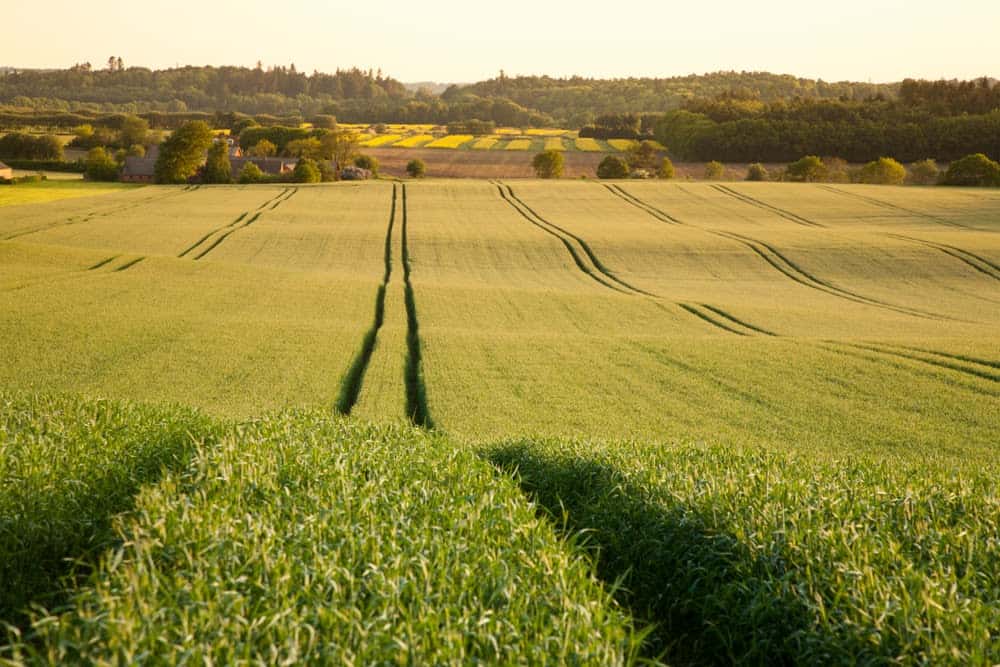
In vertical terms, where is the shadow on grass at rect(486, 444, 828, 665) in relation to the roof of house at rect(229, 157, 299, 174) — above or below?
above

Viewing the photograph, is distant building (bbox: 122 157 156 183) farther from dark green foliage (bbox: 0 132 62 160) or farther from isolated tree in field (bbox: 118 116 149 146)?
isolated tree in field (bbox: 118 116 149 146)

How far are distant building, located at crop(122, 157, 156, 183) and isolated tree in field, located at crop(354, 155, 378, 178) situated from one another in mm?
25078

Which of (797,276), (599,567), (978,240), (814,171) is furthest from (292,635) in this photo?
(814,171)

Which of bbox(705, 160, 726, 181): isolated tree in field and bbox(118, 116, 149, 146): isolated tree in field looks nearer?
bbox(705, 160, 726, 181): isolated tree in field

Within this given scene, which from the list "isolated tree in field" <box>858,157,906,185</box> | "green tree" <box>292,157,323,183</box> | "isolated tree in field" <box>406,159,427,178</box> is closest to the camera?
"green tree" <box>292,157,323,183</box>

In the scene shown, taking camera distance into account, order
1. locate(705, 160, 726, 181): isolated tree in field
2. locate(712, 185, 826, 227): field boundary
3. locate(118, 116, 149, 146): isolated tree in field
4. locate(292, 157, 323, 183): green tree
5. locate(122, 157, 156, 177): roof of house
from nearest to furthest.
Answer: locate(712, 185, 826, 227): field boundary < locate(292, 157, 323, 183): green tree < locate(122, 157, 156, 177): roof of house < locate(705, 160, 726, 181): isolated tree in field < locate(118, 116, 149, 146): isolated tree in field

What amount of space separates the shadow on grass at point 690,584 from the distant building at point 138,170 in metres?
95.5

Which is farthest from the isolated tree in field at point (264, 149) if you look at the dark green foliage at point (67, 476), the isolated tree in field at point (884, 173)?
the dark green foliage at point (67, 476)

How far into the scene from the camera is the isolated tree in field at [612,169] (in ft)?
332

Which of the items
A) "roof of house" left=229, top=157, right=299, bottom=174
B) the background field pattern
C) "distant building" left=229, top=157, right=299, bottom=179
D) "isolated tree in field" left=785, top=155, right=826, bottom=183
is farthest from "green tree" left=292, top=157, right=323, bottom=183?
"isolated tree in field" left=785, top=155, right=826, bottom=183

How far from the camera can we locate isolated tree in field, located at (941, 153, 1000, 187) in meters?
87.1

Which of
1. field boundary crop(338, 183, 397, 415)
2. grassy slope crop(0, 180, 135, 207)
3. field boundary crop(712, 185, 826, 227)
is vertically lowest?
grassy slope crop(0, 180, 135, 207)

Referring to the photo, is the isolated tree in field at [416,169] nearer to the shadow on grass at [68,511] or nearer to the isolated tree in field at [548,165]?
the isolated tree in field at [548,165]

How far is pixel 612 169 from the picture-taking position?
10150 centimetres
